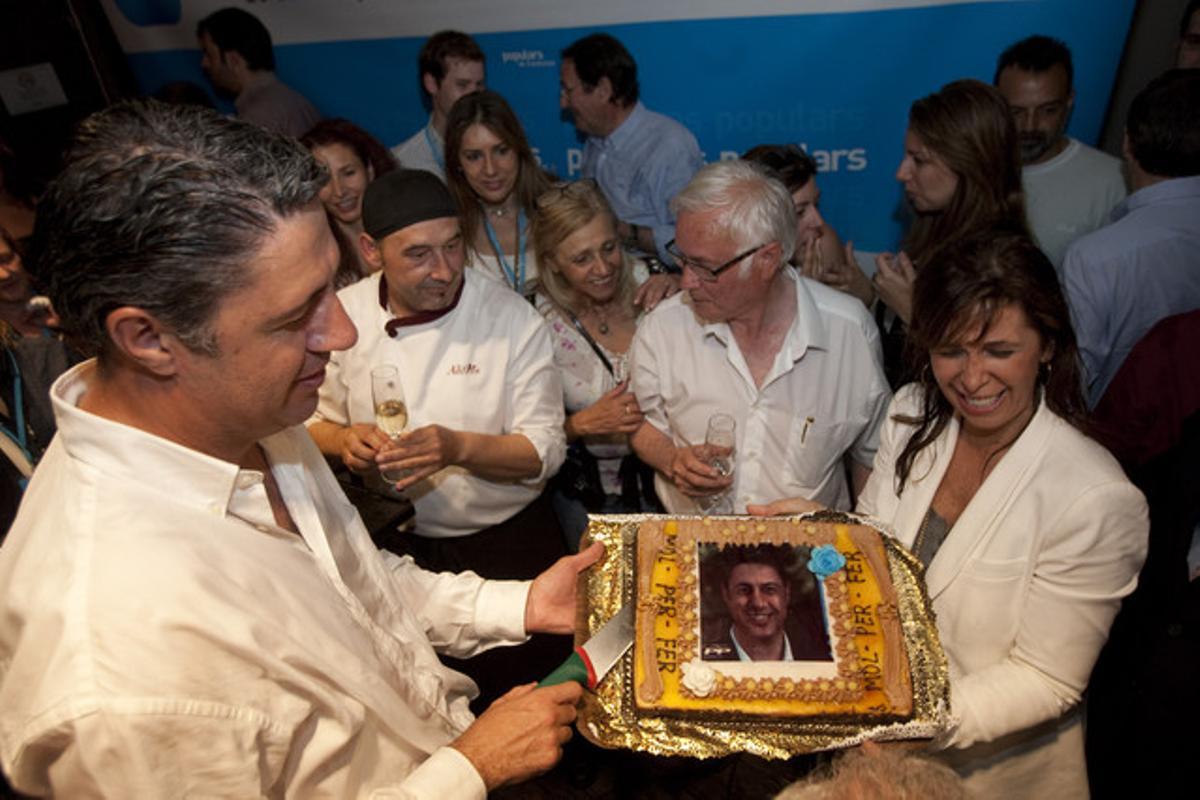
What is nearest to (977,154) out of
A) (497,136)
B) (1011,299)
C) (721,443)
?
(1011,299)

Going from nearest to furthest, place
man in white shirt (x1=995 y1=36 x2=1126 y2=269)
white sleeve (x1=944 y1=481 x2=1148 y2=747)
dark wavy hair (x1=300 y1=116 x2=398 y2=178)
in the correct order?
1. white sleeve (x1=944 y1=481 x2=1148 y2=747)
2. dark wavy hair (x1=300 y1=116 x2=398 y2=178)
3. man in white shirt (x1=995 y1=36 x2=1126 y2=269)

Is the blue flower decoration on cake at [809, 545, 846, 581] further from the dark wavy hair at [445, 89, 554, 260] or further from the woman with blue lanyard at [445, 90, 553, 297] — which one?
the dark wavy hair at [445, 89, 554, 260]

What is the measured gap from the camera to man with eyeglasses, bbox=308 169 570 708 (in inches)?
114

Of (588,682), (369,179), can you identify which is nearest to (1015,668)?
(588,682)

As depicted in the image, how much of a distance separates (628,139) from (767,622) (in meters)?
4.12

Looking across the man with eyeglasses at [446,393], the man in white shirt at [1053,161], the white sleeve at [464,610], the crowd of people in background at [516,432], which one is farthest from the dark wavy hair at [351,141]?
the man in white shirt at [1053,161]

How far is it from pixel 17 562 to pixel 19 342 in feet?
8.75

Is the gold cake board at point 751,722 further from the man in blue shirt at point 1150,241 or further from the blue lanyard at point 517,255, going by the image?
the blue lanyard at point 517,255

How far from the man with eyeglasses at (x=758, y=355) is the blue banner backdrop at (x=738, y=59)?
276 cm

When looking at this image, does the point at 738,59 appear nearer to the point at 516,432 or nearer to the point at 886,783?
the point at 516,432

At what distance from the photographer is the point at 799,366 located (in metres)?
2.95

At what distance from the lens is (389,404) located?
110 inches

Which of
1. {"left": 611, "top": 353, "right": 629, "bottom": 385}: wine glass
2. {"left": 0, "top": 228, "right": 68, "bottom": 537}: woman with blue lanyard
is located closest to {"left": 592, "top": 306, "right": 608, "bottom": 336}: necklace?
{"left": 611, "top": 353, "right": 629, "bottom": 385}: wine glass

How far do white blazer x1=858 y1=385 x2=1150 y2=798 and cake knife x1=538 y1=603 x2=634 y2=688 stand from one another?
0.89 metres
